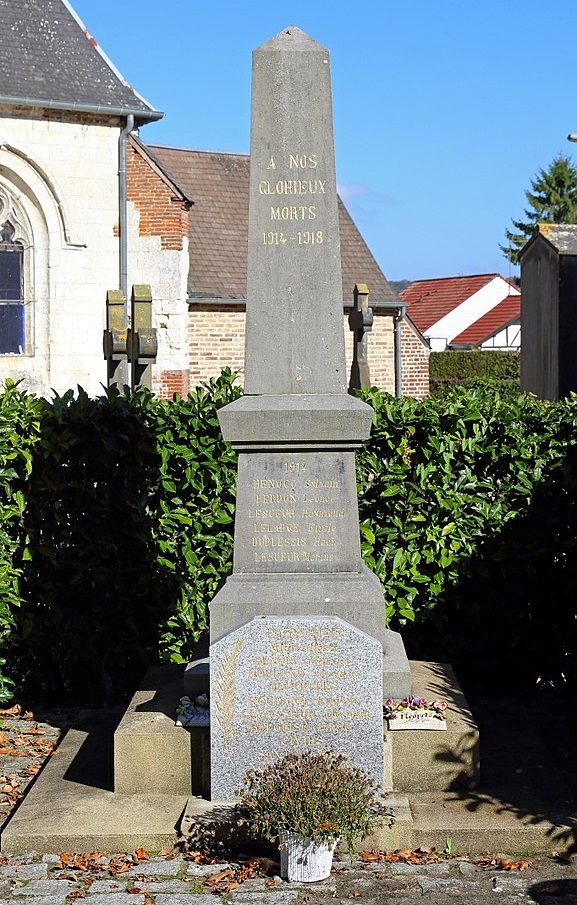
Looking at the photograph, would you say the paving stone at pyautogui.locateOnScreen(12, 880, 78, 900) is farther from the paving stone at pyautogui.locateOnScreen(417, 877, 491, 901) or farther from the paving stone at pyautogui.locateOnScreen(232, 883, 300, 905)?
the paving stone at pyautogui.locateOnScreen(417, 877, 491, 901)

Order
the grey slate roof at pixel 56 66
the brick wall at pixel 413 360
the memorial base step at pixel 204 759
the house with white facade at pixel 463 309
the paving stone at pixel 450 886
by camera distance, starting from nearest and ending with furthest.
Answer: the paving stone at pixel 450 886
the memorial base step at pixel 204 759
the grey slate roof at pixel 56 66
the brick wall at pixel 413 360
the house with white facade at pixel 463 309

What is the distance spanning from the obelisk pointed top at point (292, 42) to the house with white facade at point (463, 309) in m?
53.0

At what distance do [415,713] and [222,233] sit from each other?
21.1 meters

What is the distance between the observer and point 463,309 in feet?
213

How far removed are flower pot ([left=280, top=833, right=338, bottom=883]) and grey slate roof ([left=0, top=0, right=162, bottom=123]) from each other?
48.1ft

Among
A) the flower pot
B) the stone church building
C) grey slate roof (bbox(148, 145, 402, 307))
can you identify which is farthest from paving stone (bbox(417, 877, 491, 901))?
grey slate roof (bbox(148, 145, 402, 307))

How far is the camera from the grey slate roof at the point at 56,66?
17.9 meters

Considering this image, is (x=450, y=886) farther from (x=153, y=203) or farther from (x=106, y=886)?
(x=153, y=203)

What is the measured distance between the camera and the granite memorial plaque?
234 inches

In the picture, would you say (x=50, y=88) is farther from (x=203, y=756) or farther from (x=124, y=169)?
(x=203, y=756)

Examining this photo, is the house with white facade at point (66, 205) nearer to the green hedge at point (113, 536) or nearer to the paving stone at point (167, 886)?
the green hedge at point (113, 536)

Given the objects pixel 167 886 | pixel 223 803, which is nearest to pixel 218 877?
pixel 167 886

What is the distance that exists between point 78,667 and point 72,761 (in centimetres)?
158

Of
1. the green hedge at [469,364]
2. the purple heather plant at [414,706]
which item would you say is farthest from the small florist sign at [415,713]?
the green hedge at [469,364]
